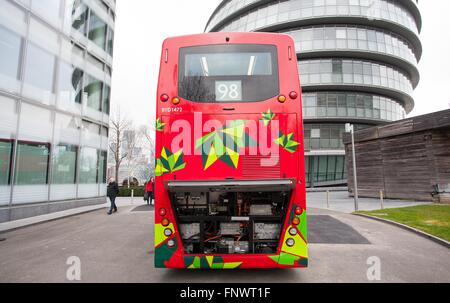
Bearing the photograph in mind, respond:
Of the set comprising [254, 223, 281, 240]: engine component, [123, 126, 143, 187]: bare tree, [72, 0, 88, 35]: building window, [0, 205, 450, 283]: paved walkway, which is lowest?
[0, 205, 450, 283]: paved walkway

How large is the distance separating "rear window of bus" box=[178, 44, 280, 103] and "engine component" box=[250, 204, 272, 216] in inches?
71.1

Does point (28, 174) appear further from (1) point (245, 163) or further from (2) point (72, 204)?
(1) point (245, 163)

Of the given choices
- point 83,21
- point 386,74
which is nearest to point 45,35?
point 83,21

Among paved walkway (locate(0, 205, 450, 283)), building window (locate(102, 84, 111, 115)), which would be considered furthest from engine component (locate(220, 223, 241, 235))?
building window (locate(102, 84, 111, 115))

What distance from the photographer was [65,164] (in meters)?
14.9

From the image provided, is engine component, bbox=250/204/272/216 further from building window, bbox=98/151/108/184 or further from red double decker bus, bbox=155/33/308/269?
building window, bbox=98/151/108/184

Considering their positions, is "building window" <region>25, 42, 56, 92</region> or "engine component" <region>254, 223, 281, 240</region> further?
"building window" <region>25, 42, 56, 92</region>

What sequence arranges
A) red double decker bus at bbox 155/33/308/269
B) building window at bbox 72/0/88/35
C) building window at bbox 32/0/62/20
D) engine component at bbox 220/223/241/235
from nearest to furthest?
red double decker bus at bbox 155/33/308/269
engine component at bbox 220/223/241/235
building window at bbox 32/0/62/20
building window at bbox 72/0/88/35

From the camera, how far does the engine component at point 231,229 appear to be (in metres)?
4.48

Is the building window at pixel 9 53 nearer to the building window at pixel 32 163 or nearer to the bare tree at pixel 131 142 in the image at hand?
the building window at pixel 32 163

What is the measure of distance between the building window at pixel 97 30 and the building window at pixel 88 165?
755 cm

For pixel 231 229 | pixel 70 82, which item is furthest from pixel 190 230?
pixel 70 82

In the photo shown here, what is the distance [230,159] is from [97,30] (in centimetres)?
1870

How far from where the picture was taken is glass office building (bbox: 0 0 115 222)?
11391 millimetres
